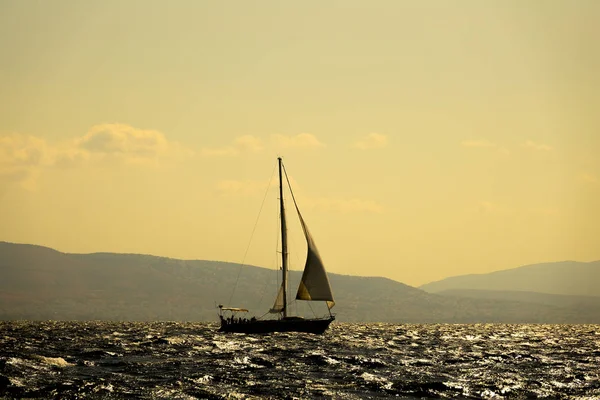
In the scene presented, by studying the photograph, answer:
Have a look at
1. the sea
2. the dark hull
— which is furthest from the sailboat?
the sea

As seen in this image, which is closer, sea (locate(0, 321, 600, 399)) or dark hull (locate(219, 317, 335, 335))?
sea (locate(0, 321, 600, 399))

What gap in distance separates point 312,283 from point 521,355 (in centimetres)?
3265

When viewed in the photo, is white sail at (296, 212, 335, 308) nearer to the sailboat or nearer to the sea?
the sailboat

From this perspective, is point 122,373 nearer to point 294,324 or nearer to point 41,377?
point 41,377

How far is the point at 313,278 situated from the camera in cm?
9350

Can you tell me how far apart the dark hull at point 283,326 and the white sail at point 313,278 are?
6.82m

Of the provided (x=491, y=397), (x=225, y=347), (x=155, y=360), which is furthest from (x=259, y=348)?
(x=491, y=397)

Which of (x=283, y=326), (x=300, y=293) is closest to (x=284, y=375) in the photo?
(x=300, y=293)

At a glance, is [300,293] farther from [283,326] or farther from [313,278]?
[283,326]

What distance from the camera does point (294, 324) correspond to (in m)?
98.8

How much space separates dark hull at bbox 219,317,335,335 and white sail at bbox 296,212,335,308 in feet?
22.4

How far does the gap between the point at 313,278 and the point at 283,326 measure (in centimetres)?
914

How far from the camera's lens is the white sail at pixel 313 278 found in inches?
3654

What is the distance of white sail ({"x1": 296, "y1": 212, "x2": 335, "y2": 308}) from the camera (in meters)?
92.8
